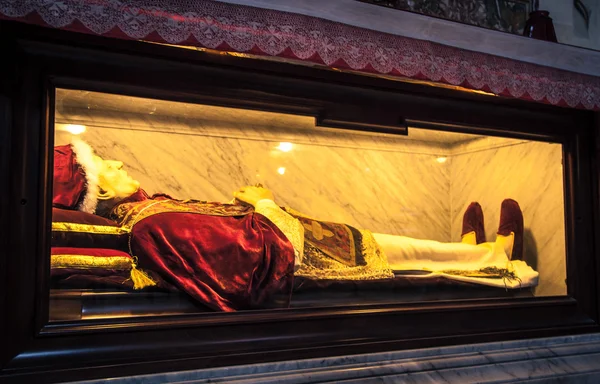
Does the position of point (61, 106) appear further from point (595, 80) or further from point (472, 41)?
point (595, 80)

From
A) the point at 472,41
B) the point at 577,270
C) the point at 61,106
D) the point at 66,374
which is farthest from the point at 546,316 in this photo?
the point at 61,106

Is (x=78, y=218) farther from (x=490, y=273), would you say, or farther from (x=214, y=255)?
(x=490, y=273)

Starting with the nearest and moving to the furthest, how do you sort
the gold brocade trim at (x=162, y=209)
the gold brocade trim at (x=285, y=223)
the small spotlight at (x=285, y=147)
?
the gold brocade trim at (x=162, y=209)
the gold brocade trim at (x=285, y=223)
the small spotlight at (x=285, y=147)

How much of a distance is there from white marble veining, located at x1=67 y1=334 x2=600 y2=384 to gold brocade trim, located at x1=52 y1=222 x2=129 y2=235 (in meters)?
0.52

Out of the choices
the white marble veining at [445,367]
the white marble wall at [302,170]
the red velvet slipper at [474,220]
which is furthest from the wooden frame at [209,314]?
the red velvet slipper at [474,220]

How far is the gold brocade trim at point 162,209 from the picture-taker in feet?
7.35

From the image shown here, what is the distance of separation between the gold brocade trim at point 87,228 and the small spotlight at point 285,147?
812mm

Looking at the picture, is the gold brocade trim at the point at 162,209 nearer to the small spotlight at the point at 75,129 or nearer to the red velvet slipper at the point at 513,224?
the small spotlight at the point at 75,129

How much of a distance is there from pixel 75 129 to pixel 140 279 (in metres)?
0.59

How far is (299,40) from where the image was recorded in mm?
2012

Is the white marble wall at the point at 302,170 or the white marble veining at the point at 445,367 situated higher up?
the white marble wall at the point at 302,170

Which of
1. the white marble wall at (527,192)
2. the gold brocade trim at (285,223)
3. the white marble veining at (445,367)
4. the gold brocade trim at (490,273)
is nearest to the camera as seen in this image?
the white marble veining at (445,367)

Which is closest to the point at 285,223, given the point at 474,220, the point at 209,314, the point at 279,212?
the point at 279,212

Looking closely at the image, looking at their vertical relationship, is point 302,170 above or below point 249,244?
above
